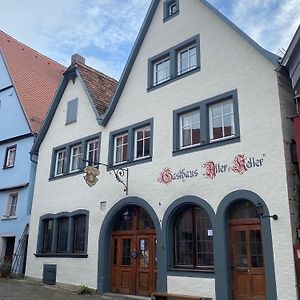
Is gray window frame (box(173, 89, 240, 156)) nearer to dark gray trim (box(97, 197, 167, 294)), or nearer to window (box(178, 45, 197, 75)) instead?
window (box(178, 45, 197, 75))

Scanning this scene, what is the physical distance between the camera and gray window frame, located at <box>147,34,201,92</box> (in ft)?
42.7

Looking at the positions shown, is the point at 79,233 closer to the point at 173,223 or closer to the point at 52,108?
the point at 173,223

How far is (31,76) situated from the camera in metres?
23.2

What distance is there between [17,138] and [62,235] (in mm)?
6490

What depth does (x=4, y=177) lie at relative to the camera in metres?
20.0

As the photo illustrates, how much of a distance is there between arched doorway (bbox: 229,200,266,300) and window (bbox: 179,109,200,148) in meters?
2.57

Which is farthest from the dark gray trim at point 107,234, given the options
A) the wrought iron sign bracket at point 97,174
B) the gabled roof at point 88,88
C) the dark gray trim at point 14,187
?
the dark gray trim at point 14,187

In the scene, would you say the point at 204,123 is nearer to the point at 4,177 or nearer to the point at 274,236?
the point at 274,236

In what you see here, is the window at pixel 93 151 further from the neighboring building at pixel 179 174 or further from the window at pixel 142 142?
the window at pixel 142 142

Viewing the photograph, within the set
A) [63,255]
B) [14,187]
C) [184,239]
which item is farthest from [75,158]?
[184,239]

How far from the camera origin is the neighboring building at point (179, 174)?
33.8 ft

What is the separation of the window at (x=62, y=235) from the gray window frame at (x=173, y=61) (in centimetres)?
648

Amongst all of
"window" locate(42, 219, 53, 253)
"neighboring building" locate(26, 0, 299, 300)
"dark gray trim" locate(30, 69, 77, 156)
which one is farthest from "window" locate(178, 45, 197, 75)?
"window" locate(42, 219, 53, 253)

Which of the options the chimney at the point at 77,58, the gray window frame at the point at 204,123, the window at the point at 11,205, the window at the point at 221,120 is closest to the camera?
the gray window frame at the point at 204,123
